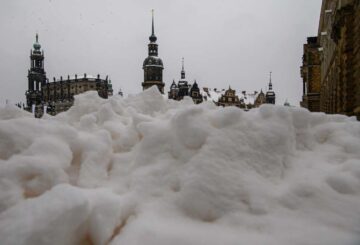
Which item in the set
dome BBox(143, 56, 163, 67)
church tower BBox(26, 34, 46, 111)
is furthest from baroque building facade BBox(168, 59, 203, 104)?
church tower BBox(26, 34, 46, 111)

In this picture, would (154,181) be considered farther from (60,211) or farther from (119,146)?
(119,146)

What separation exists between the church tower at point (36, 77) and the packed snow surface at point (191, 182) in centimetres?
9073

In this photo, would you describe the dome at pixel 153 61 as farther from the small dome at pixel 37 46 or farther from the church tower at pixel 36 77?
the small dome at pixel 37 46

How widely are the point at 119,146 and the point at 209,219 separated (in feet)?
3.98

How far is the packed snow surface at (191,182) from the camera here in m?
1.54

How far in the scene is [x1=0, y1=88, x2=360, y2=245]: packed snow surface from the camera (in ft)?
5.04

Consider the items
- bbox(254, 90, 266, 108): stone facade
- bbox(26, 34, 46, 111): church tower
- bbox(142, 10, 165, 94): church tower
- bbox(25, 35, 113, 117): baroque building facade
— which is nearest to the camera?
bbox(142, 10, 165, 94): church tower

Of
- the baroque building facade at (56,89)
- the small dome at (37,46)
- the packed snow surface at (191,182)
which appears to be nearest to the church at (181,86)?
the baroque building facade at (56,89)

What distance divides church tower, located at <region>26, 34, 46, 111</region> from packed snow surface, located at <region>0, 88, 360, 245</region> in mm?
90733

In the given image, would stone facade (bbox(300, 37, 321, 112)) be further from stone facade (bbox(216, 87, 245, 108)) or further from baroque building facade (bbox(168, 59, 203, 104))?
stone facade (bbox(216, 87, 245, 108))

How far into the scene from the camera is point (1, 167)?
5.92ft

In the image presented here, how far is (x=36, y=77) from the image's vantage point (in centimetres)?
8869

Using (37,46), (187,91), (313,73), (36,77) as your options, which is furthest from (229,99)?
(37,46)

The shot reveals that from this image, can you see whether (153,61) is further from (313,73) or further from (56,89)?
(313,73)
